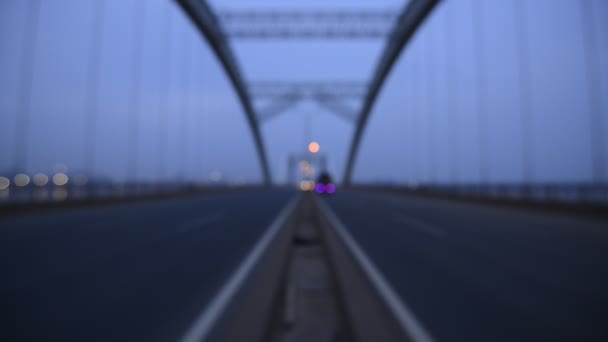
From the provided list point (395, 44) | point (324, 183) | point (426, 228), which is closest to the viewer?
point (426, 228)

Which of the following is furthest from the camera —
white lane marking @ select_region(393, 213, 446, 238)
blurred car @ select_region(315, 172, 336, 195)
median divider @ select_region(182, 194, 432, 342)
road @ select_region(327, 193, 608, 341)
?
blurred car @ select_region(315, 172, 336, 195)

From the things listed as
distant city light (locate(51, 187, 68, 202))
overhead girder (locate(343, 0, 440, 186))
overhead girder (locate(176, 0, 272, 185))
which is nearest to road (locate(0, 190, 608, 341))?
distant city light (locate(51, 187, 68, 202))

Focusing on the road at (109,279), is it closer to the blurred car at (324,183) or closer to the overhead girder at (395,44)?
the overhead girder at (395,44)

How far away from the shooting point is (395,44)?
26.7m

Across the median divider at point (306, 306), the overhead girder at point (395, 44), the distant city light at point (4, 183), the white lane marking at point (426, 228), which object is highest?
the overhead girder at point (395, 44)

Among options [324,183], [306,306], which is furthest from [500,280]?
[324,183]

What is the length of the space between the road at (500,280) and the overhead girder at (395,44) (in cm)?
1726

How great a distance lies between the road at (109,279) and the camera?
3207 mm

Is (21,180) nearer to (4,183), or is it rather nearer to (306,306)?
(4,183)

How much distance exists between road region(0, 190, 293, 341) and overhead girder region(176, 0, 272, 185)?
1762 cm

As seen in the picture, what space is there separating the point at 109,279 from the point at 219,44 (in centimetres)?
2553

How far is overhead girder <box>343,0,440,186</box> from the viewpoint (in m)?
22.1

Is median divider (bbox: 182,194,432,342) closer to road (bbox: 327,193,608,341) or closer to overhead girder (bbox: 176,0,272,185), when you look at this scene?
road (bbox: 327,193,608,341)

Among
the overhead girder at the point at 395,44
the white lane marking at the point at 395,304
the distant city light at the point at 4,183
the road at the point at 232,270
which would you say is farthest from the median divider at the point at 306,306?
the overhead girder at the point at 395,44
